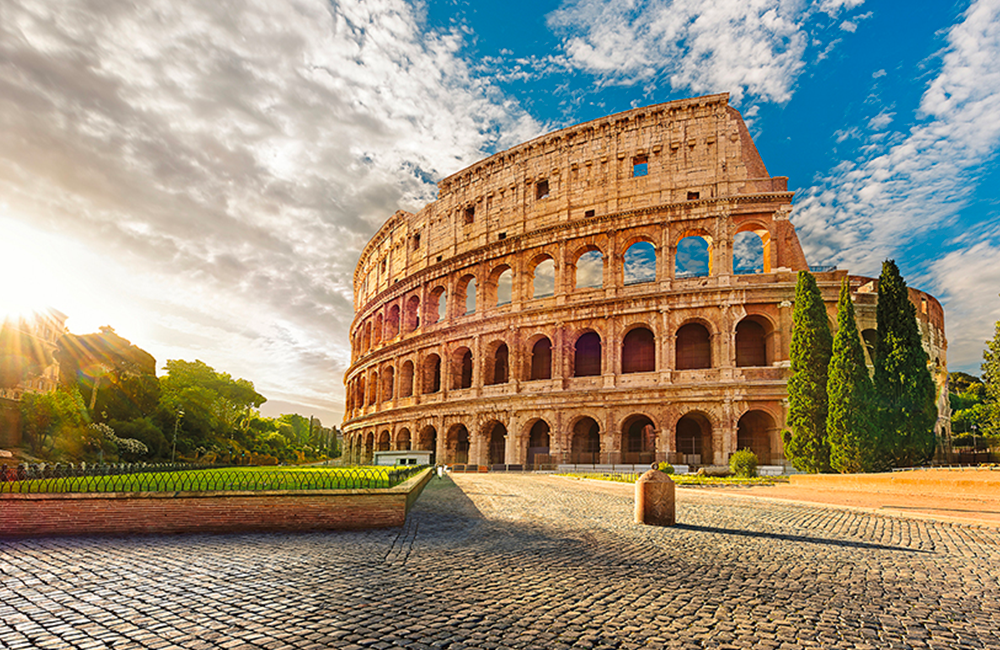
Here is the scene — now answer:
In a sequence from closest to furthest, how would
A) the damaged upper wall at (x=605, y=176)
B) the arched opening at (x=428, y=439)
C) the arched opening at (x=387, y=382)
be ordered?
the damaged upper wall at (x=605, y=176)
the arched opening at (x=428, y=439)
the arched opening at (x=387, y=382)

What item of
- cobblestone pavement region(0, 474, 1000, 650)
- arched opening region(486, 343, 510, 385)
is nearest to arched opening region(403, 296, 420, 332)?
arched opening region(486, 343, 510, 385)

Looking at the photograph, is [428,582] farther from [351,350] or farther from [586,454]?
[351,350]

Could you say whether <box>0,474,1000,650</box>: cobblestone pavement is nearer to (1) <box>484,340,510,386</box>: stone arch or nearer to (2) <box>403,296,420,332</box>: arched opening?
(1) <box>484,340,510,386</box>: stone arch

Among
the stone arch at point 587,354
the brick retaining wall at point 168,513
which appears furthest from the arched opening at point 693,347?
the brick retaining wall at point 168,513

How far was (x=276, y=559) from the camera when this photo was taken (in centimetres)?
746

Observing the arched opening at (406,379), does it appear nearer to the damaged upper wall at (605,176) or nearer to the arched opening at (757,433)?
the damaged upper wall at (605,176)

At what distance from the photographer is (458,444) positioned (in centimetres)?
3684

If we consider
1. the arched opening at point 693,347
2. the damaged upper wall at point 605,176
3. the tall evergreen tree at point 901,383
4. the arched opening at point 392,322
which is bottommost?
the tall evergreen tree at point 901,383

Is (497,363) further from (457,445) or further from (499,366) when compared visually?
(457,445)

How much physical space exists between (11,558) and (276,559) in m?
4.01

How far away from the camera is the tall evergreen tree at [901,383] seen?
19.8m

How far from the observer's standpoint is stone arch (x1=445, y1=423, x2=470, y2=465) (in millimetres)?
35219

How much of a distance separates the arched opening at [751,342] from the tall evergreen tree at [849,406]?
7.63 meters

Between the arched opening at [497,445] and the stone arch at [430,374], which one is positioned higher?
the stone arch at [430,374]
